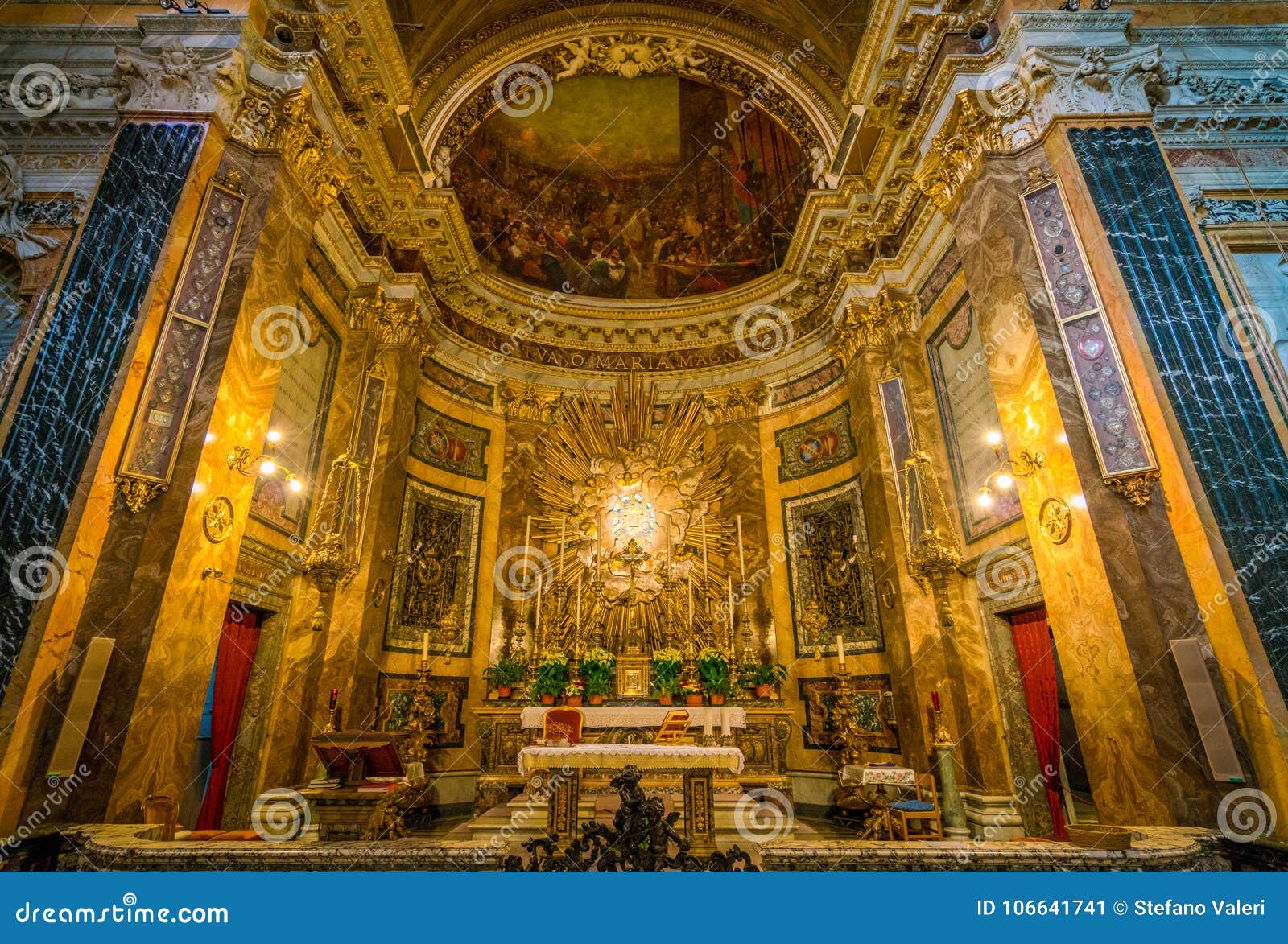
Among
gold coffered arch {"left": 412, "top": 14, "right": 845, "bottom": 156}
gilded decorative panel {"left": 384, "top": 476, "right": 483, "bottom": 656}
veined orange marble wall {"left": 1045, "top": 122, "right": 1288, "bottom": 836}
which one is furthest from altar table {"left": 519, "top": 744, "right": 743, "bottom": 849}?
gold coffered arch {"left": 412, "top": 14, "right": 845, "bottom": 156}

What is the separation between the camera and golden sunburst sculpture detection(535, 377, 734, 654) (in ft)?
34.2

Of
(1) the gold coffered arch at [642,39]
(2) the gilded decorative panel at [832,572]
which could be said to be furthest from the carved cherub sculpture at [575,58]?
(2) the gilded decorative panel at [832,572]

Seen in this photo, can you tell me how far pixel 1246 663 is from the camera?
4539 millimetres

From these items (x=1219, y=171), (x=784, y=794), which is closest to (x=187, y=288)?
(x=784, y=794)

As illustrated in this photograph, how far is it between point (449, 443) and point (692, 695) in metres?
5.97

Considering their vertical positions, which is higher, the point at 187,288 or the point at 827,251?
the point at 827,251

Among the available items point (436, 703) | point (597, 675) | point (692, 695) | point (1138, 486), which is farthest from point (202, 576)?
point (1138, 486)

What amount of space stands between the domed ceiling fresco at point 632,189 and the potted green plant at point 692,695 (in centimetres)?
823

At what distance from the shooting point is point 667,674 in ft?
29.1

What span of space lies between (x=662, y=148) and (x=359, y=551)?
10.4 m

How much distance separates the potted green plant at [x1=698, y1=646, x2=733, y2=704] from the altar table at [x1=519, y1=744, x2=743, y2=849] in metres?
3.30

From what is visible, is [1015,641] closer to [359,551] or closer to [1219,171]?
[1219,171]

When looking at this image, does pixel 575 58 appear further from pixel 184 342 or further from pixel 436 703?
pixel 436 703

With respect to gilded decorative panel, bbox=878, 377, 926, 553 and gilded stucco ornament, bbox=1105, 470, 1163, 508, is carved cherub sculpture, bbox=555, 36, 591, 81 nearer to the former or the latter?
gilded decorative panel, bbox=878, 377, 926, 553
